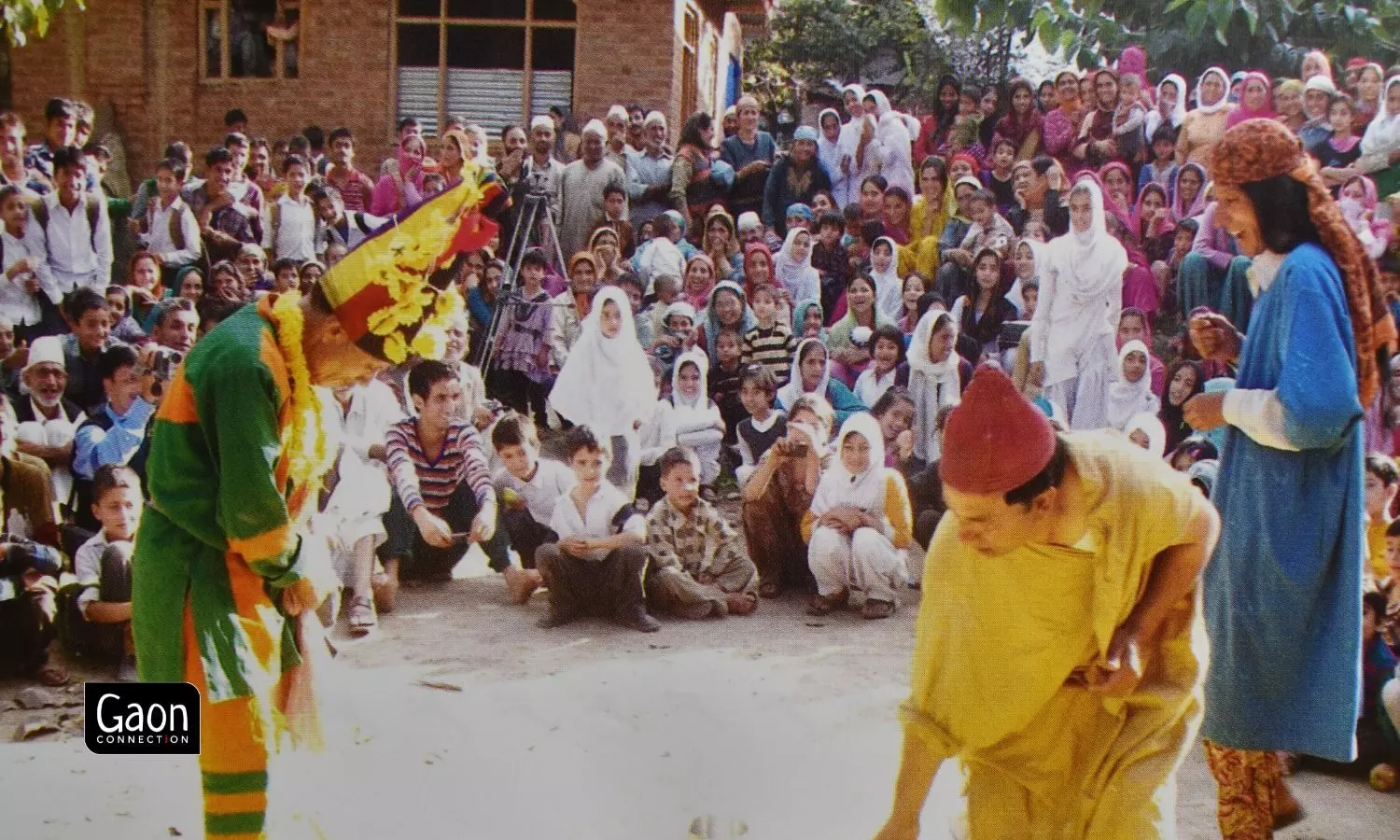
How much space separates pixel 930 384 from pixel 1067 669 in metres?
5.58

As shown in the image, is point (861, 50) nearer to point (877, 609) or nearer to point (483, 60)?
point (483, 60)

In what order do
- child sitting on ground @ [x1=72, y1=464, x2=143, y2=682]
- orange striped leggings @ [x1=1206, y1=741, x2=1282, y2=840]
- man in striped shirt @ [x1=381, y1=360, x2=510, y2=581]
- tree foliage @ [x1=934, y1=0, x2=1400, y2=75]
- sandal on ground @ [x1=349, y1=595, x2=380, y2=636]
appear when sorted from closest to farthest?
1. orange striped leggings @ [x1=1206, y1=741, x2=1282, y2=840]
2. child sitting on ground @ [x1=72, y1=464, x2=143, y2=682]
3. sandal on ground @ [x1=349, y1=595, x2=380, y2=636]
4. man in striped shirt @ [x1=381, y1=360, x2=510, y2=581]
5. tree foliage @ [x1=934, y1=0, x2=1400, y2=75]

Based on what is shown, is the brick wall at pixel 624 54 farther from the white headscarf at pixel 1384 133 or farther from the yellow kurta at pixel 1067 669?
the yellow kurta at pixel 1067 669

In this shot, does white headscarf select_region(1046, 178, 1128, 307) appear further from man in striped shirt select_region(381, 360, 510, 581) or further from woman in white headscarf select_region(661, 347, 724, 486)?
man in striped shirt select_region(381, 360, 510, 581)

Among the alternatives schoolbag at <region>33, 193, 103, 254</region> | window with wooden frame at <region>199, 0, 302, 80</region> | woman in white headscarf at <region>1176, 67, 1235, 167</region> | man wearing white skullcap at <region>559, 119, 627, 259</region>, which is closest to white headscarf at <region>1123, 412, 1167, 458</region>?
woman in white headscarf at <region>1176, 67, 1235, 167</region>

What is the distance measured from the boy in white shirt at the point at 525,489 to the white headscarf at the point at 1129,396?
3400 millimetres

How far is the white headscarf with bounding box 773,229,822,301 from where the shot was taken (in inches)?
384

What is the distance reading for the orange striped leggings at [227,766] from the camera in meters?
2.96

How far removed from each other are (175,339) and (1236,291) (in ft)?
16.7

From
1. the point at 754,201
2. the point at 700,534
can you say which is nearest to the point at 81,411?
the point at 700,534

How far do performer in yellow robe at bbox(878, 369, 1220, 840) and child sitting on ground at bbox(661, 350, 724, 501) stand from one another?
542 cm

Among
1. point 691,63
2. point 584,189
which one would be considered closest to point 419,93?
point 691,63

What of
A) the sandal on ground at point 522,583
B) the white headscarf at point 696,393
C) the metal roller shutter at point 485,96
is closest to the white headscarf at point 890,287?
the white headscarf at point 696,393

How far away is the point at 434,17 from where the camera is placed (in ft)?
43.0
